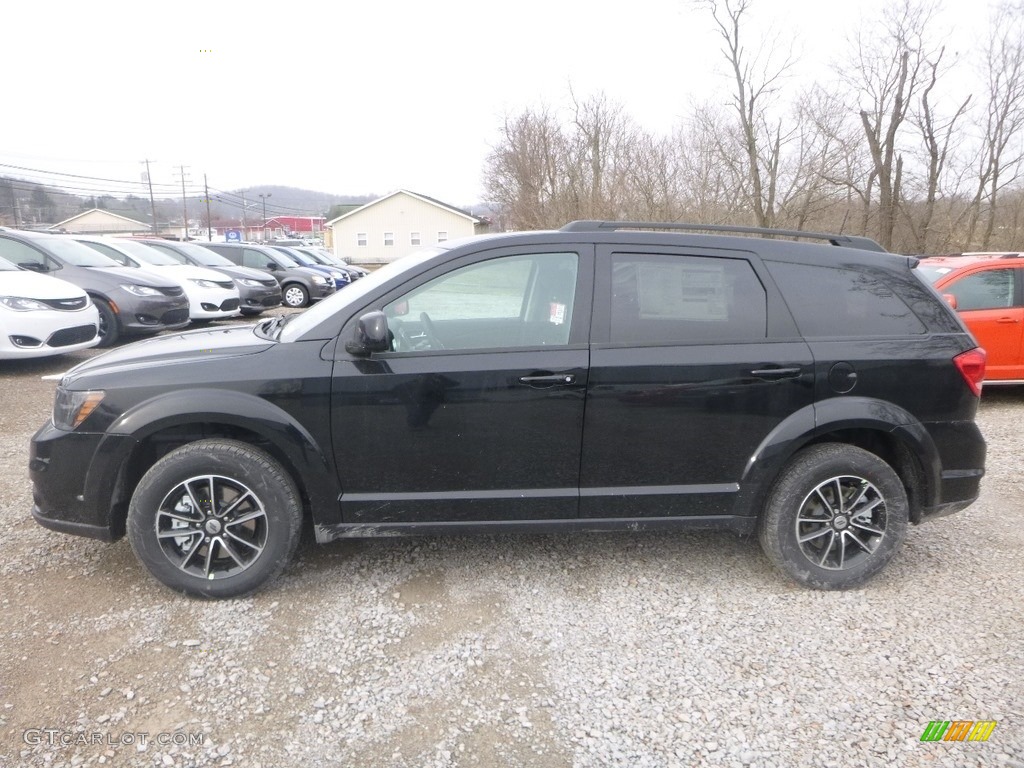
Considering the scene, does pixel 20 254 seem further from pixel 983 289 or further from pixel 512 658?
pixel 983 289

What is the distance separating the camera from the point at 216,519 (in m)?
3.24

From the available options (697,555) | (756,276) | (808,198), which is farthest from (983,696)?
(808,198)

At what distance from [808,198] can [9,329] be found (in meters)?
21.4

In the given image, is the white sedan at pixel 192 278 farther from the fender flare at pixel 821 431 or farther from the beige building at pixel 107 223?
the beige building at pixel 107 223

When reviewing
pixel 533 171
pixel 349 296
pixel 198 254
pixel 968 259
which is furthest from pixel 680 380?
pixel 533 171

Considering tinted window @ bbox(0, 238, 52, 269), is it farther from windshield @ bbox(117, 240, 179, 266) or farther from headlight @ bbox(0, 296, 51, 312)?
windshield @ bbox(117, 240, 179, 266)

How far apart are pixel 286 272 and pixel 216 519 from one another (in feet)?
53.8

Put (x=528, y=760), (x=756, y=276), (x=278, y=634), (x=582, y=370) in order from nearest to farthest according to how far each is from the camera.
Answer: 1. (x=528, y=760)
2. (x=278, y=634)
3. (x=582, y=370)
4. (x=756, y=276)

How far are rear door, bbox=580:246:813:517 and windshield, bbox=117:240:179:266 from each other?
12040mm

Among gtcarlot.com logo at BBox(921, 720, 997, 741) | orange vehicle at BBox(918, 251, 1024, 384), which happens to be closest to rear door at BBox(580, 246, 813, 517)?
gtcarlot.com logo at BBox(921, 720, 997, 741)

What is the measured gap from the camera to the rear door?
330 cm

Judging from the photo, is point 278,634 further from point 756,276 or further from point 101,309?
point 101,309

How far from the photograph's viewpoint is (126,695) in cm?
265

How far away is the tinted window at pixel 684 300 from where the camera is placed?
11.1 feet
